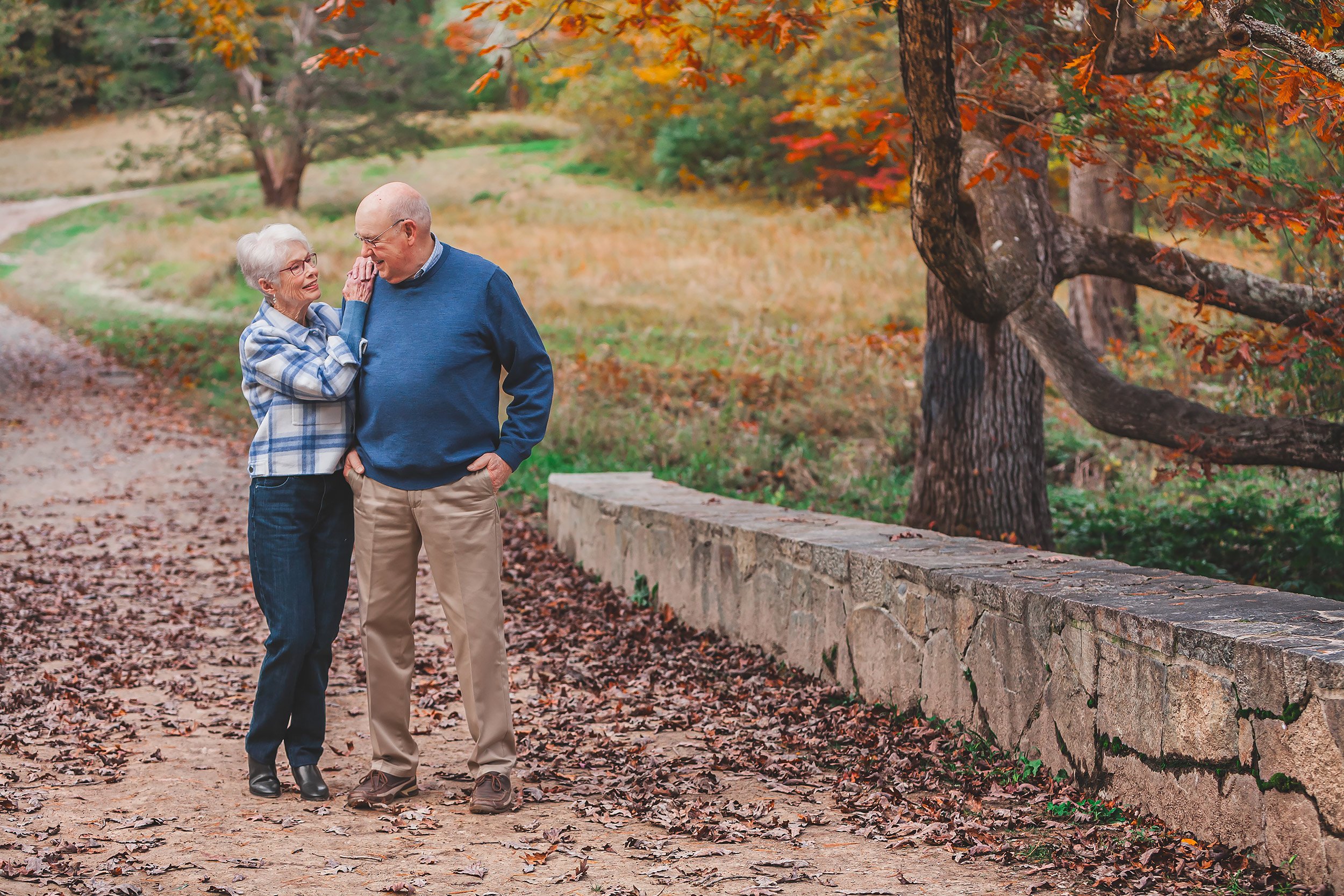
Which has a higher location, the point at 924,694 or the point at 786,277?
the point at 786,277

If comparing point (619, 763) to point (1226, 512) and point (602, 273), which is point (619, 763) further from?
point (602, 273)

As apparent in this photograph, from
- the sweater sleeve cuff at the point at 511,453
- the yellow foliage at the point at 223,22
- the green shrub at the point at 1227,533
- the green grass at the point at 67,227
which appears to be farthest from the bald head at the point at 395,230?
the green grass at the point at 67,227

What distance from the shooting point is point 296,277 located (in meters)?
4.18

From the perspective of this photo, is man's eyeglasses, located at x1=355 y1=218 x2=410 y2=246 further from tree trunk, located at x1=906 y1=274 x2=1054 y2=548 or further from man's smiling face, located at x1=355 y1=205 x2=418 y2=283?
tree trunk, located at x1=906 y1=274 x2=1054 y2=548

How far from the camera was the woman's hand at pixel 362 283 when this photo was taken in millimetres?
4184

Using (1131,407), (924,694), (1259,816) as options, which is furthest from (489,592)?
(1131,407)

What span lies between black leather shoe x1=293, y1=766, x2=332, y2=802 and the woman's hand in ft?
5.40

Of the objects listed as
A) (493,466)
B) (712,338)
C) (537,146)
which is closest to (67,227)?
(537,146)

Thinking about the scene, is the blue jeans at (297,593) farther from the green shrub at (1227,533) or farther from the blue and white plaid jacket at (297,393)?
the green shrub at (1227,533)

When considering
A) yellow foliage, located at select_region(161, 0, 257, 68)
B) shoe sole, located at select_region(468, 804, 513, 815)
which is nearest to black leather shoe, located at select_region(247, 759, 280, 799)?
shoe sole, located at select_region(468, 804, 513, 815)

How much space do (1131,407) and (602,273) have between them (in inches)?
593

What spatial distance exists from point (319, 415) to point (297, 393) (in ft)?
0.48

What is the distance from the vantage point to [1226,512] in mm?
7902

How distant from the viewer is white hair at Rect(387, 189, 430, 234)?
4035 mm
